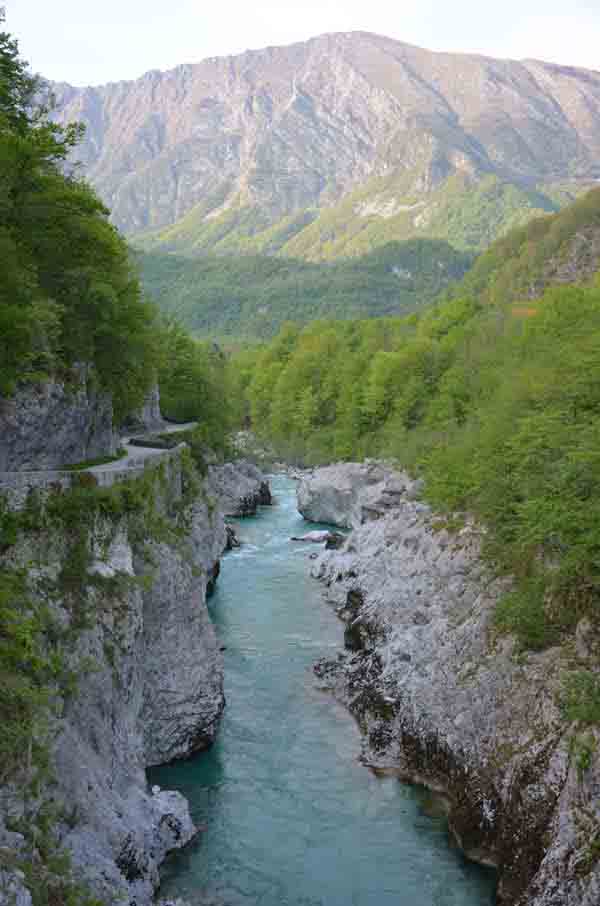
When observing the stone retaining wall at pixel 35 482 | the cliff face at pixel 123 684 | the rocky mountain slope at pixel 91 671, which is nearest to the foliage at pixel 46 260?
the rocky mountain slope at pixel 91 671

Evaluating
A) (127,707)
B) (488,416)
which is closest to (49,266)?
(127,707)

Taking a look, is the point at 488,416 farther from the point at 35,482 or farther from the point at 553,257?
the point at 553,257

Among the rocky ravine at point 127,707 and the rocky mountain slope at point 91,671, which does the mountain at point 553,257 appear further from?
the rocky mountain slope at point 91,671

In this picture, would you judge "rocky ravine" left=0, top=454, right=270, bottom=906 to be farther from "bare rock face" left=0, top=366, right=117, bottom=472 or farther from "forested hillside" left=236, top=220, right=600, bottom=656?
"forested hillside" left=236, top=220, right=600, bottom=656

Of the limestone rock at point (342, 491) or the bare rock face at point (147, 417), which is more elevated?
the bare rock face at point (147, 417)

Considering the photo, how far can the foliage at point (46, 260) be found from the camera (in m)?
23.5

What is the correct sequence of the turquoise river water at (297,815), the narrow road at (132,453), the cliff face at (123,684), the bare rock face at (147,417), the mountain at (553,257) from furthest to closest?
the mountain at (553,257), the bare rock face at (147,417), the narrow road at (132,453), the turquoise river water at (297,815), the cliff face at (123,684)

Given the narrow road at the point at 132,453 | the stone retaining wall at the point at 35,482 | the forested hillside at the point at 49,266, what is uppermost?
the forested hillside at the point at 49,266

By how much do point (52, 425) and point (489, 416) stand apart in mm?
23485

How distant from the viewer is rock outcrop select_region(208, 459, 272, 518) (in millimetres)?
66144

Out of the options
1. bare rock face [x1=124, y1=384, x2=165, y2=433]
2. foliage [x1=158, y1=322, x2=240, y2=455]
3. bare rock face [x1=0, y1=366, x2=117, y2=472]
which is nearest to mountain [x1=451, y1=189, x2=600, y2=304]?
foliage [x1=158, y1=322, x2=240, y2=455]

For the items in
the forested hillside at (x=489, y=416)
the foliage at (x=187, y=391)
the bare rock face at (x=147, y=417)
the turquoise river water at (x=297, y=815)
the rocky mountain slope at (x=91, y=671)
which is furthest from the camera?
the foliage at (x=187, y=391)

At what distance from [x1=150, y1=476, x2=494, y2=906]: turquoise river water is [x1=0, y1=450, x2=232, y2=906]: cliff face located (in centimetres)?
115

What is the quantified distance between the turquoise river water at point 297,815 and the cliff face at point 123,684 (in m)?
1.15
